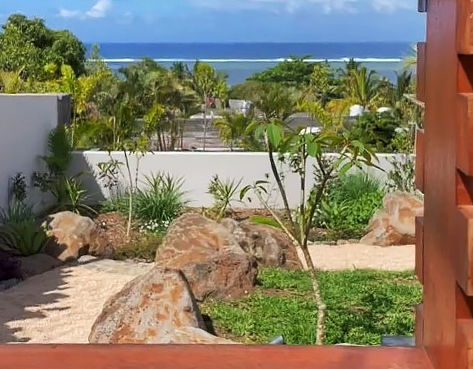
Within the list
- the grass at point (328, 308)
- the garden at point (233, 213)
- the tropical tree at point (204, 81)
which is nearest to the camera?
the garden at point (233, 213)

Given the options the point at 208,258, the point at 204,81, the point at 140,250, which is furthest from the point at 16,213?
the point at 204,81

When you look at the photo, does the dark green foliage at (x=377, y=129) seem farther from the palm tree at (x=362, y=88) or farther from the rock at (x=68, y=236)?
the rock at (x=68, y=236)

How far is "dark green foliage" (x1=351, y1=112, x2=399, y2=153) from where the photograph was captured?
36.9ft

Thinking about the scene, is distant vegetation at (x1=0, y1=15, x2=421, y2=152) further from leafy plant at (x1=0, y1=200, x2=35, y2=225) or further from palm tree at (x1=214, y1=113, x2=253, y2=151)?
leafy plant at (x1=0, y1=200, x2=35, y2=225)

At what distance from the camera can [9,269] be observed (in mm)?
6824

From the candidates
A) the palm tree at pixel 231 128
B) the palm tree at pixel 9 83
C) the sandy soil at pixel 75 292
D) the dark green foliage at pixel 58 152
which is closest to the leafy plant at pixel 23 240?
the sandy soil at pixel 75 292

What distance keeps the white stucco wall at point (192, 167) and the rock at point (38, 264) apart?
2822 mm

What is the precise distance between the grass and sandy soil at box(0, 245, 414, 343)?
700mm

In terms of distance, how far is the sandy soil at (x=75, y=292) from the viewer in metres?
5.48

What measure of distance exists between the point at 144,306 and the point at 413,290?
8.11ft

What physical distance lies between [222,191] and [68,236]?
8.34ft

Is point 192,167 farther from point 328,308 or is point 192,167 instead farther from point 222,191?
point 328,308

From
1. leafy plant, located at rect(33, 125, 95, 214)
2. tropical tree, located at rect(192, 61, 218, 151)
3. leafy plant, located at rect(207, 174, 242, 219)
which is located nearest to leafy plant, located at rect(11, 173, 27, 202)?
leafy plant, located at rect(33, 125, 95, 214)

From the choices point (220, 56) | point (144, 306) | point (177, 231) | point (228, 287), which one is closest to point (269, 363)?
point (144, 306)
